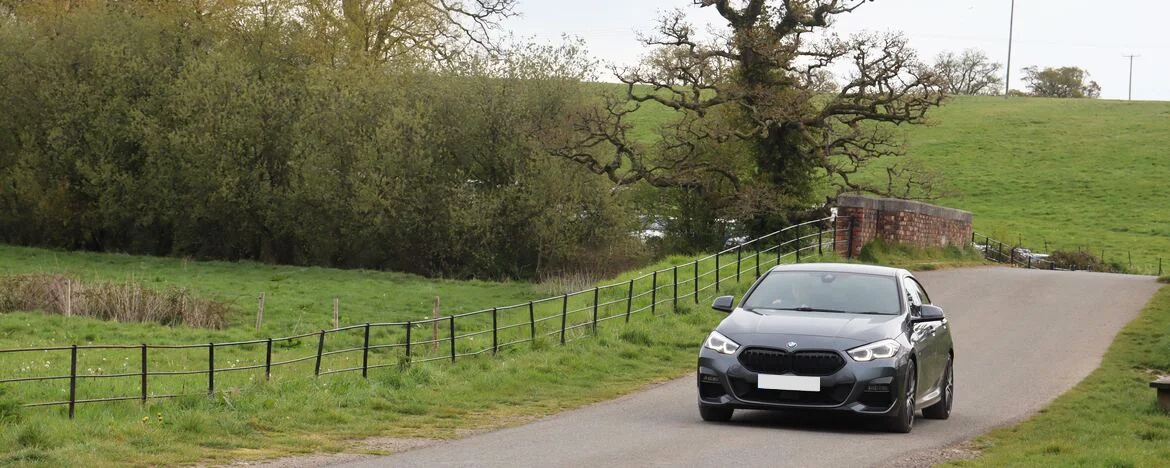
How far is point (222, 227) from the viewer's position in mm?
50625

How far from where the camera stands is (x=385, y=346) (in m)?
21.6

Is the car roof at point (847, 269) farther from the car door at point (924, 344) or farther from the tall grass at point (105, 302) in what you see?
the tall grass at point (105, 302)

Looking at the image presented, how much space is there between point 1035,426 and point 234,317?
76.4ft

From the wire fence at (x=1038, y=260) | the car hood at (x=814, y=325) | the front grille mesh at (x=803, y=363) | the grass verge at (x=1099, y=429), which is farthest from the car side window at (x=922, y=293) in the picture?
the wire fence at (x=1038, y=260)

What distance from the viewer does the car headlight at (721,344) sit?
12.7 meters

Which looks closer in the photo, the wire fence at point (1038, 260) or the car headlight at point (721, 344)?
the car headlight at point (721, 344)

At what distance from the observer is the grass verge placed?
1113cm

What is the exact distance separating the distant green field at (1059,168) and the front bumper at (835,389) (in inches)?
1664

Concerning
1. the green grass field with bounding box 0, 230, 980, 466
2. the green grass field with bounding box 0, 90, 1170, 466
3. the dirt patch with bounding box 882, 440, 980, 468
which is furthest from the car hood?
the green grass field with bounding box 0, 230, 980, 466

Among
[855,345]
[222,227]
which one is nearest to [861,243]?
[855,345]

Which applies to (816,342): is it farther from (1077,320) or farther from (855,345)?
(1077,320)

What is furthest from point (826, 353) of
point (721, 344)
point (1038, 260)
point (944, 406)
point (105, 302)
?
point (1038, 260)

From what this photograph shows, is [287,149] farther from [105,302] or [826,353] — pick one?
[826,353]

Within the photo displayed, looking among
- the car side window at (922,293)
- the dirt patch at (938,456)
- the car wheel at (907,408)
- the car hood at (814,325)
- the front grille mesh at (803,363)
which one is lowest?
the dirt patch at (938,456)
